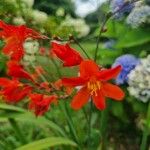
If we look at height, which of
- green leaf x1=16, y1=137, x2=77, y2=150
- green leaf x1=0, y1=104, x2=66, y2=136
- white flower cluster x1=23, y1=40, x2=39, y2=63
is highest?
white flower cluster x1=23, y1=40, x2=39, y2=63

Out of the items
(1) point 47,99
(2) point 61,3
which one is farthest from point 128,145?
(2) point 61,3

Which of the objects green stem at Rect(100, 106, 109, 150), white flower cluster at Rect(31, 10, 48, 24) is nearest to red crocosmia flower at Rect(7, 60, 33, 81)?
green stem at Rect(100, 106, 109, 150)

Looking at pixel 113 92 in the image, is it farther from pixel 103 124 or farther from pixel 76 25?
pixel 76 25

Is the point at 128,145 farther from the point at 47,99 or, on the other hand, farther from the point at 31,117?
the point at 47,99

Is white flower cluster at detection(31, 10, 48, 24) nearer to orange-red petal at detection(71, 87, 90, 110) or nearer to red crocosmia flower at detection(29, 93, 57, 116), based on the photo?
red crocosmia flower at detection(29, 93, 57, 116)

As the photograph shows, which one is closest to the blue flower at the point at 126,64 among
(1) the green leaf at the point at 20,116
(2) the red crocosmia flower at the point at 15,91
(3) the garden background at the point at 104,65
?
(3) the garden background at the point at 104,65

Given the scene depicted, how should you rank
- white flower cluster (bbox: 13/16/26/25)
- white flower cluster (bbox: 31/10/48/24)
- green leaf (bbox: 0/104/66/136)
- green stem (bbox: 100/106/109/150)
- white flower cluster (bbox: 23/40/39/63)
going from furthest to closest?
white flower cluster (bbox: 31/10/48/24)
white flower cluster (bbox: 13/16/26/25)
white flower cluster (bbox: 23/40/39/63)
green stem (bbox: 100/106/109/150)
green leaf (bbox: 0/104/66/136)
